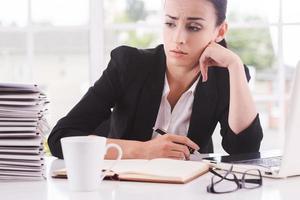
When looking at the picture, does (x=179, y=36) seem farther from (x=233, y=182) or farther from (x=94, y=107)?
(x=233, y=182)

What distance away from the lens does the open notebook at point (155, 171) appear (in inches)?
45.9

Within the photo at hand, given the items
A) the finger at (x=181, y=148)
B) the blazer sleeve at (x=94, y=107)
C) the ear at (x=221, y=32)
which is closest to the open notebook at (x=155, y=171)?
the finger at (x=181, y=148)

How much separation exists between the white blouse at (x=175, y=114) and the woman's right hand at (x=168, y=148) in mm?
405

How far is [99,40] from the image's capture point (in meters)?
3.50

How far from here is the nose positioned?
199 centimetres

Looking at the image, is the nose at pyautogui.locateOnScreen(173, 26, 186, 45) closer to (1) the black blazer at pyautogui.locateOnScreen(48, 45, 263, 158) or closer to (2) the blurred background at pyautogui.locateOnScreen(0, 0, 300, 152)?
(1) the black blazer at pyautogui.locateOnScreen(48, 45, 263, 158)

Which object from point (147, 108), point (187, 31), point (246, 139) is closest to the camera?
point (246, 139)

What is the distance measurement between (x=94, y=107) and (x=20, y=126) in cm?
63

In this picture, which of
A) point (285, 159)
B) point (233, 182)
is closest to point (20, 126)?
point (233, 182)

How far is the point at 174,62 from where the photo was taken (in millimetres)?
1995

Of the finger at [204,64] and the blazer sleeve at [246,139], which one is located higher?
the finger at [204,64]

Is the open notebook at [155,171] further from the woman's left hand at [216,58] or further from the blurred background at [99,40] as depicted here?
the blurred background at [99,40]

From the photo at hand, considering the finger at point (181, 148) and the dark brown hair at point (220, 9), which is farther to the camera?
the dark brown hair at point (220, 9)

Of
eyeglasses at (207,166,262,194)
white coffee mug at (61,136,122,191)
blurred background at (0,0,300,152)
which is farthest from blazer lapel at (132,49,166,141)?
blurred background at (0,0,300,152)
